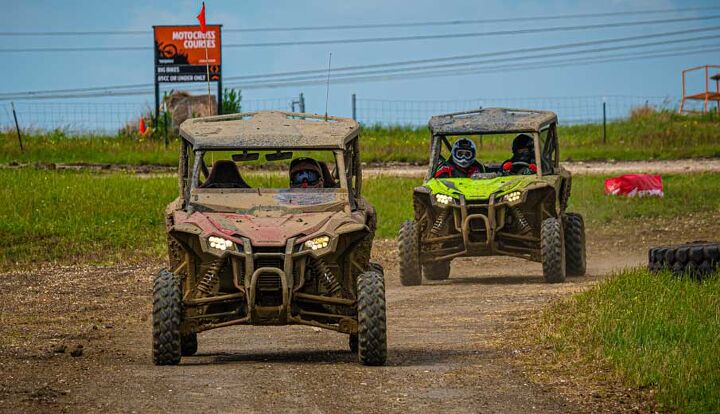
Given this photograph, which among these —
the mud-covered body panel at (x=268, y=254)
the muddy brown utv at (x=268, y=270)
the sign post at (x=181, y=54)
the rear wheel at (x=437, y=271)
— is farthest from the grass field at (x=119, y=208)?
the sign post at (x=181, y=54)

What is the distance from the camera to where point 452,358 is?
1097 centimetres

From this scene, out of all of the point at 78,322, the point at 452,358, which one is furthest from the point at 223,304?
the point at 78,322

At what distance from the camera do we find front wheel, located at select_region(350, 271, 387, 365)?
34.0 feet

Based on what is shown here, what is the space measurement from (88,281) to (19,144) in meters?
22.9

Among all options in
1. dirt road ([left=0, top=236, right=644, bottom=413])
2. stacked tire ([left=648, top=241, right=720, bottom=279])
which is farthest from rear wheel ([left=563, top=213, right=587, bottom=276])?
stacked tire ([left=648, top=241, right=720, bottom=279])

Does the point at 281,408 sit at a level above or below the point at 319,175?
below

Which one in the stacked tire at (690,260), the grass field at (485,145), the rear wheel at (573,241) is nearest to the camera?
the stacked tire at (690,260)

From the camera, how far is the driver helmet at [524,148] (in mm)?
18688

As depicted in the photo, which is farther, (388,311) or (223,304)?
(388,311)

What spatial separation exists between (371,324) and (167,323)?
1505 millimetres

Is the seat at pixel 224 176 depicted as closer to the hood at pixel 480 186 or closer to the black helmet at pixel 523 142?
the hood at pixel 480 186

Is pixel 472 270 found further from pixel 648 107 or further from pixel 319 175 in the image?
pixel 648 107

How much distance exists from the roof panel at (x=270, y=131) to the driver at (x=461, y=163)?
6059mm

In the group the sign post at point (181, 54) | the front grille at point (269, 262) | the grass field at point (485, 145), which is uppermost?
Answer: the sign post at point (181, 54)
